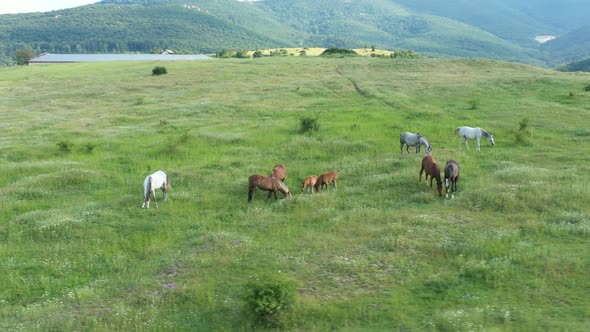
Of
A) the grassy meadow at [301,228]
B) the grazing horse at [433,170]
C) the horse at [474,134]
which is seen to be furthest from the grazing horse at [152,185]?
the horse at [474,134]

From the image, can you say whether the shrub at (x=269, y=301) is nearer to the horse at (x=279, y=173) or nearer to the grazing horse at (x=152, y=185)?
the grazing horse at (x=152, y=185)

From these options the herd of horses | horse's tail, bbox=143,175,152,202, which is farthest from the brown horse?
horse's tail, bbox=143,175,152,202

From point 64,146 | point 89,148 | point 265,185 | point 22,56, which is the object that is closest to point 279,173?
point 265,185

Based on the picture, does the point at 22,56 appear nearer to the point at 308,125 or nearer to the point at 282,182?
the point at 308,125

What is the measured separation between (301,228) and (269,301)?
5.73 meters

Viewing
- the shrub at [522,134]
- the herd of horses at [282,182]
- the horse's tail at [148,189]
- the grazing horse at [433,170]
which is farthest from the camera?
the shrub at [522,134]

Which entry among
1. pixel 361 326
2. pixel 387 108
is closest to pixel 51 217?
pixel 361 326

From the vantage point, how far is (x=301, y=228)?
610 inches

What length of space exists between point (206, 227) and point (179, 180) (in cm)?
618

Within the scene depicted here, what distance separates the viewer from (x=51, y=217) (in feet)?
54.6

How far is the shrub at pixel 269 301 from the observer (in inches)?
389

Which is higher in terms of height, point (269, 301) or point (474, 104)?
point (474, 104)

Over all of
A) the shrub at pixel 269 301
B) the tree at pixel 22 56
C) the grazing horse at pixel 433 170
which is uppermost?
the tree at pixel 22 56

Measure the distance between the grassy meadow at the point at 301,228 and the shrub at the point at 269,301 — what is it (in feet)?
0.29
